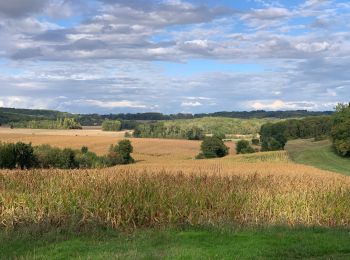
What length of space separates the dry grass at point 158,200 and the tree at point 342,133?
186ft

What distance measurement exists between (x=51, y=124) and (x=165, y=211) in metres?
117

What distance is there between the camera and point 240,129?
147 m

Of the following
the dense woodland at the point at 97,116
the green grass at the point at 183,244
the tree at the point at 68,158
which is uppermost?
the dense woodland at the point at 97,116

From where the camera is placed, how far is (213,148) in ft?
289

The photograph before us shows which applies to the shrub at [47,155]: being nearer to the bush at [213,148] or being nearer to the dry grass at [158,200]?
the bush at [213,148]

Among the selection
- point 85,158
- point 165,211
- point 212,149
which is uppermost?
point 165,211

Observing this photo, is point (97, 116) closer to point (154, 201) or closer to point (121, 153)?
point (121, 153)

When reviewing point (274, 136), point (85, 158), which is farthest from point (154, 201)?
point (274, 136)

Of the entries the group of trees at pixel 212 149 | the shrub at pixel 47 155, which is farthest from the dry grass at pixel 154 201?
the group of trees at pixel 212 149

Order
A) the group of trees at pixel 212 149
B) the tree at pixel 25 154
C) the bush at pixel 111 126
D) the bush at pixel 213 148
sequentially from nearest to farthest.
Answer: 1. the tree at pixel 25 154
2. the group of trees at pixel 212 149
3. the bush at pixel 213 148
4. the bush at pixel 111 126

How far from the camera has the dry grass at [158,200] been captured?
40.8 feet

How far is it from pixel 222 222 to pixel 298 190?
4572mm

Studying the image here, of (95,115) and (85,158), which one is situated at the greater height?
(95,115)

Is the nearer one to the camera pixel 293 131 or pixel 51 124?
pixel 293 131
